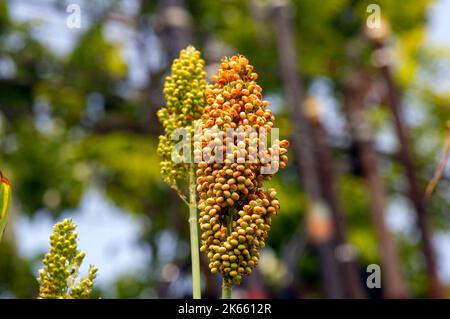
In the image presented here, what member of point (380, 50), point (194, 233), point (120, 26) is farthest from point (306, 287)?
point (194, 233)

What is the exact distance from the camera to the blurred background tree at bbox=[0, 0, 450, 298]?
9.45 meters

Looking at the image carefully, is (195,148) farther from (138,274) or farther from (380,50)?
(138,274)

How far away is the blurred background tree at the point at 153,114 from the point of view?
9.45m

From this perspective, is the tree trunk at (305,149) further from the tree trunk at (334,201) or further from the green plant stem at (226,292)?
the green plant stem at (226,292)

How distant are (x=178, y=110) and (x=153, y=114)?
9170mm

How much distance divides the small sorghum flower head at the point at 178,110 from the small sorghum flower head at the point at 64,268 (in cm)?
17

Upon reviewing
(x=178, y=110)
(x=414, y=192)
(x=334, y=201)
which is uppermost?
(x=334, y=201)

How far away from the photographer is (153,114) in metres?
10.3

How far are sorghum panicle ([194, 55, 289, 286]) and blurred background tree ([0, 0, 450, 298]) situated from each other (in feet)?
25.0

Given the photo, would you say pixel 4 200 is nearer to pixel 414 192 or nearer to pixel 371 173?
pixel 414 192
